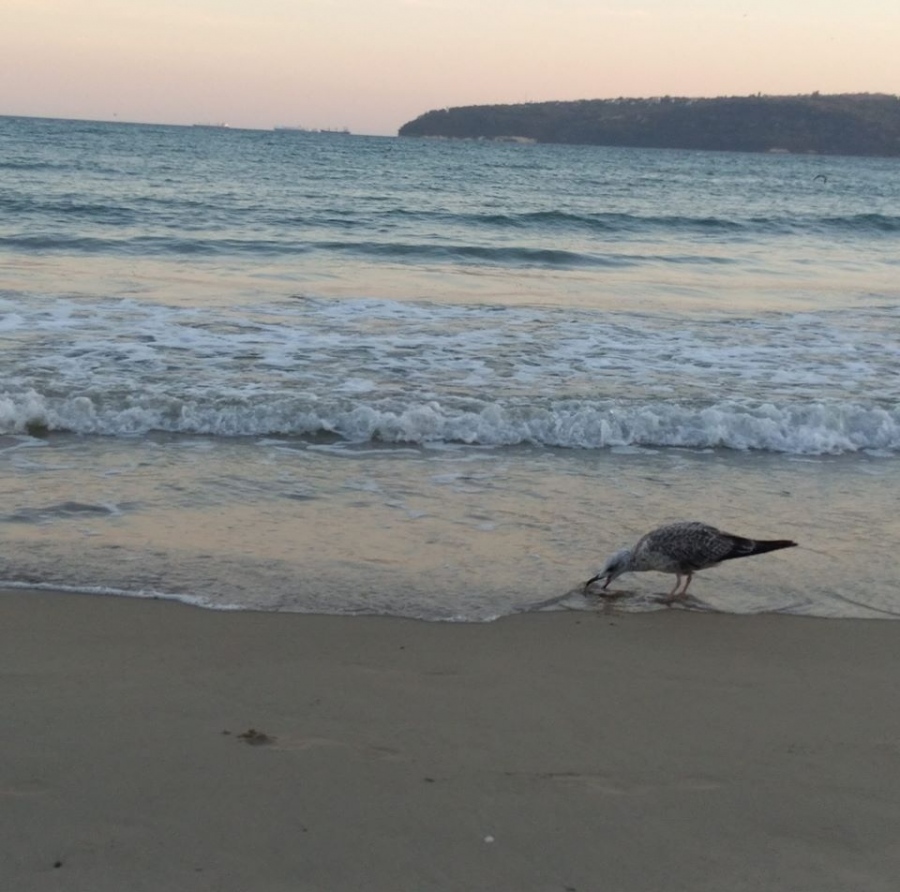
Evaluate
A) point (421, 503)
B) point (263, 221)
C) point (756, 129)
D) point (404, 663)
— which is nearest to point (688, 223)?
point (263, 221)

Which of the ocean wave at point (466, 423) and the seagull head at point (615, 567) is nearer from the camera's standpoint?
the seagull head at point (615, 567)

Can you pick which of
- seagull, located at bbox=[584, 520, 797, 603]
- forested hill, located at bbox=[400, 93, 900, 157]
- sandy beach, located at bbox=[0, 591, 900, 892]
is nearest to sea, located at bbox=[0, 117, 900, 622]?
seagull, located at bbox=[584, 520, 797, 603]

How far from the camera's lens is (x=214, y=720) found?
140 inches

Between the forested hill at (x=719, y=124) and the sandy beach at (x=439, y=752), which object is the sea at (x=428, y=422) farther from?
the forested hill at (x=719, y=124)

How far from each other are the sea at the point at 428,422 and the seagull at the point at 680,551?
0.54ft

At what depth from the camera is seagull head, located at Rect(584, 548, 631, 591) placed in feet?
15.9

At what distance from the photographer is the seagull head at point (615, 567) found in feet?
15.9

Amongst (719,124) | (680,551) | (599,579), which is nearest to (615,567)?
(599,579)

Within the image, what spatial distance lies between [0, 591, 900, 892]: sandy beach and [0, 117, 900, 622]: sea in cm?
36

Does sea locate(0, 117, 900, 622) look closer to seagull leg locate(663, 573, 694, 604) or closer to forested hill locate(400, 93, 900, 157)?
seagull leg locate(663, 573, 694, 604)

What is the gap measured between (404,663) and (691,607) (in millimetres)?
1369

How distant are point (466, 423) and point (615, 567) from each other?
2.77 metres

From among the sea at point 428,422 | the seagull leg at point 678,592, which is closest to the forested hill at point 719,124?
the sea at point 428,422

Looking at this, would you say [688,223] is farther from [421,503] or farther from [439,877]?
[439,877]
